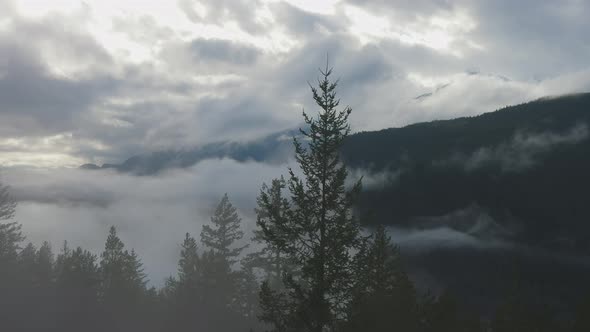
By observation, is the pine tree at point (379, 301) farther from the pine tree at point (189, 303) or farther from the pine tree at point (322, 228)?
the pine tree at point (189, 303)

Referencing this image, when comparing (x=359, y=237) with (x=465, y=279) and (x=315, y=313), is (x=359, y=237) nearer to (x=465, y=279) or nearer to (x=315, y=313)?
(x=315, y=313)

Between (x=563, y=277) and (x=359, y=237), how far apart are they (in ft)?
620

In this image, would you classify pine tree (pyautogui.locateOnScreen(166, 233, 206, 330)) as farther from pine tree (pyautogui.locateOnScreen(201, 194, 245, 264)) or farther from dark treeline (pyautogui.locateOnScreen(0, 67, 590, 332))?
pine tree (pyautogui.locateOnScreen(201, 194, 245, 264))

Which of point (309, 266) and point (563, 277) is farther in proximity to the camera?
point (563, 277)

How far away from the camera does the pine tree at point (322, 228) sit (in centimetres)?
1997

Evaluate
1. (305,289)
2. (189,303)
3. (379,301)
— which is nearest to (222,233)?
(189,303)

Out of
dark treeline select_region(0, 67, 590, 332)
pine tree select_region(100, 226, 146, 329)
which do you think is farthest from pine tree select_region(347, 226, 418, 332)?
pine tree select_region(100, 226, 146, 329)

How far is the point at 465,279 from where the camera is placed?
18650cm

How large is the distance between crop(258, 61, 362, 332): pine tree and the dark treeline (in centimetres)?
5

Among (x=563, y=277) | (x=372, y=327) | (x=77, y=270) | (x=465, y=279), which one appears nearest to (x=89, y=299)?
(x=77, y=270)

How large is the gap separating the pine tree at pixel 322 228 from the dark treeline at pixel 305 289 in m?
0.05

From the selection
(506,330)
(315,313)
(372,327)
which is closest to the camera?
(315,313)

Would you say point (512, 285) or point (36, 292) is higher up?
point (512, 285)

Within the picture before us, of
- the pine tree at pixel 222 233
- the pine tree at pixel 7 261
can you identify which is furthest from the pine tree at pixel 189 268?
the pine tree at pixel 7 261
